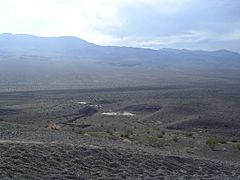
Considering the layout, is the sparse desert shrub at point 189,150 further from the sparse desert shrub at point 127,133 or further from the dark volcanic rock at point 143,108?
the dark volcanic rock at point 143,108

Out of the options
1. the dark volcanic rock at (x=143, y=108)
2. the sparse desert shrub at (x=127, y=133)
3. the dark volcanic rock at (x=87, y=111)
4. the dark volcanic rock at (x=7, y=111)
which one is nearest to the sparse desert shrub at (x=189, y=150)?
the sparse desert shrub at (x=127, y=133)

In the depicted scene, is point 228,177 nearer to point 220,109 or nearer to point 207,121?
point 207,121

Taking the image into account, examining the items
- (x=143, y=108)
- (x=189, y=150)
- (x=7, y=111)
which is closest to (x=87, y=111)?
(x=143, y=108)

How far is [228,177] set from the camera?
605 inches

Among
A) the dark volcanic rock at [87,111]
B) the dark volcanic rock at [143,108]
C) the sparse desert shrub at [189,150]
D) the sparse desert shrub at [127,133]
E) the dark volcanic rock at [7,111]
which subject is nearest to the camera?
the sparse desert shrub at [189,150]

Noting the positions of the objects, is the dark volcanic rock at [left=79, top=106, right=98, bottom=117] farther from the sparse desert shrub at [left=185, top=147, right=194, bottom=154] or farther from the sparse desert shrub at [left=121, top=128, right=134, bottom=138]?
the sparse desert shrub at [left=185, top=147, right=194, bottom=154]

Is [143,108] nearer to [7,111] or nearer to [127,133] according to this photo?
[7,111]

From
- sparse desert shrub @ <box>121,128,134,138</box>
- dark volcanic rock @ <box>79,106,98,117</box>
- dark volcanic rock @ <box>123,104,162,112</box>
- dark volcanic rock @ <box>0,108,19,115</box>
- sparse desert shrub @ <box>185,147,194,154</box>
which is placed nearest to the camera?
sparse desert shrub @ <box>185,147,194,154</box>

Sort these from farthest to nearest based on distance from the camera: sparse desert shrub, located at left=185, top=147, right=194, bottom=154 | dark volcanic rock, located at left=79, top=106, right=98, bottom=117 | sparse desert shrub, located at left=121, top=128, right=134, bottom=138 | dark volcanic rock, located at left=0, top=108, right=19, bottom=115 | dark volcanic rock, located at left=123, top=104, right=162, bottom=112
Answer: dark volcanic rock, located at left=123, top=104, right=162, bottom=112 → dark volcanic rock, located at left=79, top=106, right=98, bottom=117 → dark volcanic rock, located at left=0, top=108, right=19, bottom=115 → sparse desert shrub, located at left=121, top=128, right=134, bottom=138 → sparse desert shrub, located at left=185, top=147, right=194, bottom=154

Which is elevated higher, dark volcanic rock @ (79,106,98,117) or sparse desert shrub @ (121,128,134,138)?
sparse desert shrub @ (121,128,134,138)

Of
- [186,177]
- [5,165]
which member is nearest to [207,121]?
[186,177]

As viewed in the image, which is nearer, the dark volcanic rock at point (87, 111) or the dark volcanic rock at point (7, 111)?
the dark volcanic rock at point (7, 111)

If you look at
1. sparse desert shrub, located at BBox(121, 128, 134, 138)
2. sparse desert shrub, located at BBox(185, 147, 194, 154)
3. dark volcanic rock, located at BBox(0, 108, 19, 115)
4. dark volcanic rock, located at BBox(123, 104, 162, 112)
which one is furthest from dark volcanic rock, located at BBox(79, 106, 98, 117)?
sparse desert shrub, located at BBox(185, 147, 194, 154)

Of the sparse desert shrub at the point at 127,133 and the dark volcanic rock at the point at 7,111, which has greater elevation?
the sparse desert shrub at the point at 127,133
